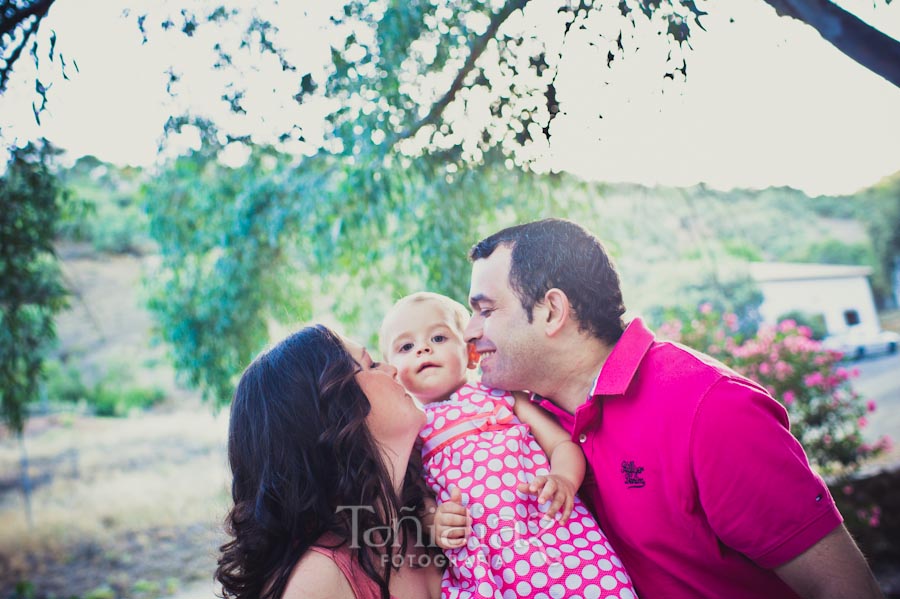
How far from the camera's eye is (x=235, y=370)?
232 inches

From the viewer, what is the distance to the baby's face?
2.32 m

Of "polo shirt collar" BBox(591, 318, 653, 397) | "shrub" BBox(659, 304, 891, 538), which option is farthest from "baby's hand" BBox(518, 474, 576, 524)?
"shrub" BBox(659, 304, 891, 538)

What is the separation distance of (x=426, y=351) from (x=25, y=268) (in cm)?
333

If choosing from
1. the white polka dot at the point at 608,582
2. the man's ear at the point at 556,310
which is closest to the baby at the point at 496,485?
the white polka dot at the point at 608,582

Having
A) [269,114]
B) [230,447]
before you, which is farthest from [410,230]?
[230,447]

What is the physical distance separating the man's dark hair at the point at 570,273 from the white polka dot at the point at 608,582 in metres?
0.74

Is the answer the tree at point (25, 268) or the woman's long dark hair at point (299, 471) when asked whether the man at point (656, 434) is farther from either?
the tree at point (25, 268)

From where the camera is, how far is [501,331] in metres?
2.19

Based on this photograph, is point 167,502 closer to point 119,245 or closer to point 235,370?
point 235,370

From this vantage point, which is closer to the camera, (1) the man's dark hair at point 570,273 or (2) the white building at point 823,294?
(1) the man's dark hair at point 570,273

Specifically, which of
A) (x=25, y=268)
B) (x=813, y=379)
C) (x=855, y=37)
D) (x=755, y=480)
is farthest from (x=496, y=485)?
(x=813, y=379)

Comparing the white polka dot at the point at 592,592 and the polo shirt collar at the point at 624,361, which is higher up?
the polo shirt collar at the point at 624,361

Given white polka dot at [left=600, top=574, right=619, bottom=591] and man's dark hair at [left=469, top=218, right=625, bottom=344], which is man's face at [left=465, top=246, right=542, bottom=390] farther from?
white polka dot at [left=600, top=574, right=619, bottom=591]

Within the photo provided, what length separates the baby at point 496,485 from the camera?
1847mm
